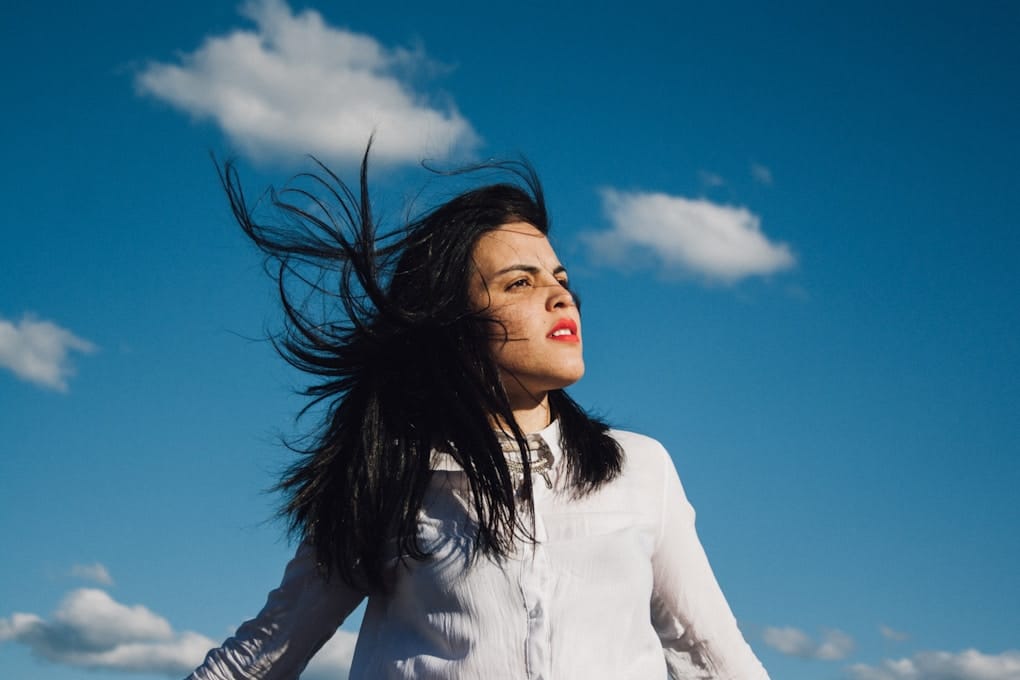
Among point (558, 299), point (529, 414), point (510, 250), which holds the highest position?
point (510, 250)

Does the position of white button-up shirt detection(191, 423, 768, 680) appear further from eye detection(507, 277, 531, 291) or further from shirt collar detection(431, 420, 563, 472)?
eye detection(507, 277, 531, 291)

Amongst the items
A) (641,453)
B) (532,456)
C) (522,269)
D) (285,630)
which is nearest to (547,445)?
(532,456)

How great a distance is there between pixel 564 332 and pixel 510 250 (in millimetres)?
423

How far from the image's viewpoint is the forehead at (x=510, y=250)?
4.03 metres

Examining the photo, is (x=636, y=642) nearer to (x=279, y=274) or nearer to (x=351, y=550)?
(x=351, y=550)

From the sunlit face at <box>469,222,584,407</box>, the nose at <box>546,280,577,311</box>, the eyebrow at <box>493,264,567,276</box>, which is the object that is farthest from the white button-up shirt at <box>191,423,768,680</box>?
the eyebrow at <box>493,264,567,276</box>

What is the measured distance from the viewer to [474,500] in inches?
143

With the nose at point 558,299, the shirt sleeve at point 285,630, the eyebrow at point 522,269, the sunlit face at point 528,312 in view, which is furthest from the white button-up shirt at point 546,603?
the eyebrow at point 522,269

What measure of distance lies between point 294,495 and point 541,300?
3.62 feet

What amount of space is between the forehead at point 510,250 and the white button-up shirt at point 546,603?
61 cm

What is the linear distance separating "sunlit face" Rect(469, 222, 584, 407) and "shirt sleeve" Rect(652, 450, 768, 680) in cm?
60

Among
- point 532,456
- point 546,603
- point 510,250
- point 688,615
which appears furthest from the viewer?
point 510,250

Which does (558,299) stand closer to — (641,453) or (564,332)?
(564,332)

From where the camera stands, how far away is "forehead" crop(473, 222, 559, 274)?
13.2ft
